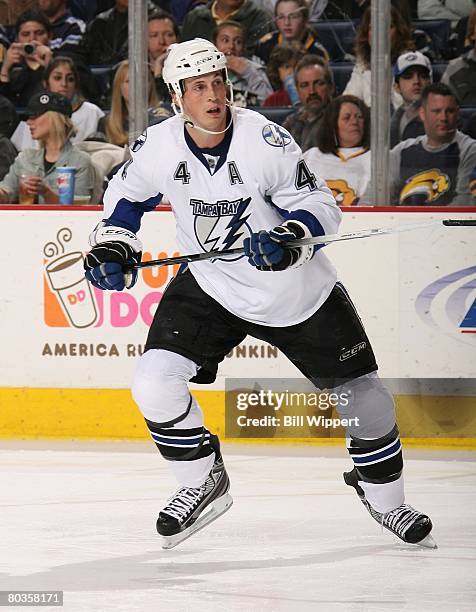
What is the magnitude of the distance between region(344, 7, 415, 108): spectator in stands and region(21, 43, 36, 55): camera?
3.95ft

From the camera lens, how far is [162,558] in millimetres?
2975

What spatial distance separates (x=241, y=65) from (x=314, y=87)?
29 centimetres

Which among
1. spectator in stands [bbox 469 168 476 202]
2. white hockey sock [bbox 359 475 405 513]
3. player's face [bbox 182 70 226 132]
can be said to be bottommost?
white hockey sock [bbox 359 475 405 513]

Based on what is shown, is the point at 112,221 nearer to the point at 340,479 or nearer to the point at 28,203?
the point at 340,479

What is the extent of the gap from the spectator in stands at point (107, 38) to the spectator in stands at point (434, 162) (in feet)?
3.51

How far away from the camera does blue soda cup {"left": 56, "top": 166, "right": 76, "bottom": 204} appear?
4.86m

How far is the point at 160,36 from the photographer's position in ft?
16.1

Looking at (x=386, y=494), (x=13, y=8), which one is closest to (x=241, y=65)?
(x=13, y=8)

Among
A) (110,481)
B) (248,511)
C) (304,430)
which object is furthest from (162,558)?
(304,430)

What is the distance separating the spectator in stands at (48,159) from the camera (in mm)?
4879

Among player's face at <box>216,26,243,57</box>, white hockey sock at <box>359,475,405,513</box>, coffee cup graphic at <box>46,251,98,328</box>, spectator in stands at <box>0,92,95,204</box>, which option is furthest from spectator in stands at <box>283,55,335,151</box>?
white hockey sock at <box>359,475,405,513</box>

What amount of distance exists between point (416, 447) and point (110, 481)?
1178 millimetres

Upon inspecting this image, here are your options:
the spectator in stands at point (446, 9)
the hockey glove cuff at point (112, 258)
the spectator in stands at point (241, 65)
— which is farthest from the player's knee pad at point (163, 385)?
the spectator in stands at point (446, 9)

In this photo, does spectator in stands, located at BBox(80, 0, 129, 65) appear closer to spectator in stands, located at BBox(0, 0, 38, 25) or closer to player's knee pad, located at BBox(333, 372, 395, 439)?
spectator in stands, located at BBox(0, 0, 38, 25)
